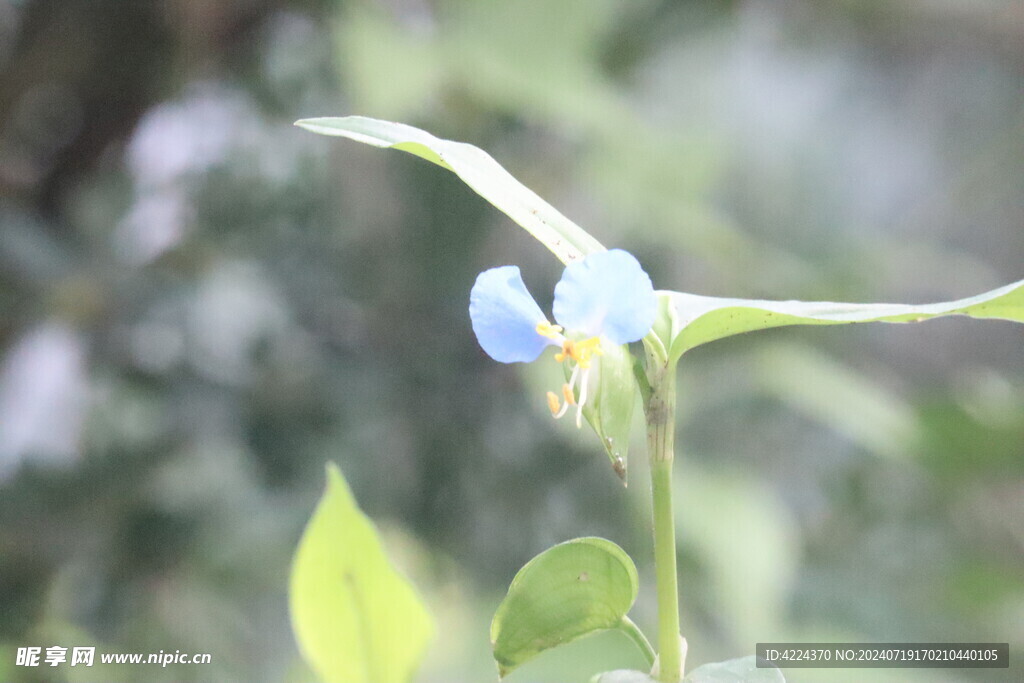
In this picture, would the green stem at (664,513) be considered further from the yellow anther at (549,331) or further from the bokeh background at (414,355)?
the bokeh background at (414,355)

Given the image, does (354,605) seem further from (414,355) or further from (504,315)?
(414,355)

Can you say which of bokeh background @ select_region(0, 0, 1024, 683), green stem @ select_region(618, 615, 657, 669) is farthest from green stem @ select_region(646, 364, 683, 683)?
bokeh background @ select_region(0, 0, 1024, 683)

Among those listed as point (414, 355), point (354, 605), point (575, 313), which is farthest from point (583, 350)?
point (414, 355)

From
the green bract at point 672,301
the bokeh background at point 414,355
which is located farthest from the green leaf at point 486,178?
the bokeh background at point 414,355

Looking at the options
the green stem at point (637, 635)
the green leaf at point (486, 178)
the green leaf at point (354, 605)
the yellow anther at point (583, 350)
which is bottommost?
the green stem at point (637, 635)

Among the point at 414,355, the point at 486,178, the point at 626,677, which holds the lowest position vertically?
the point at 626,677

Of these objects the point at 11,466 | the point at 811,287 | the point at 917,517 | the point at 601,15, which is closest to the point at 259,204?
the point at 11,466
